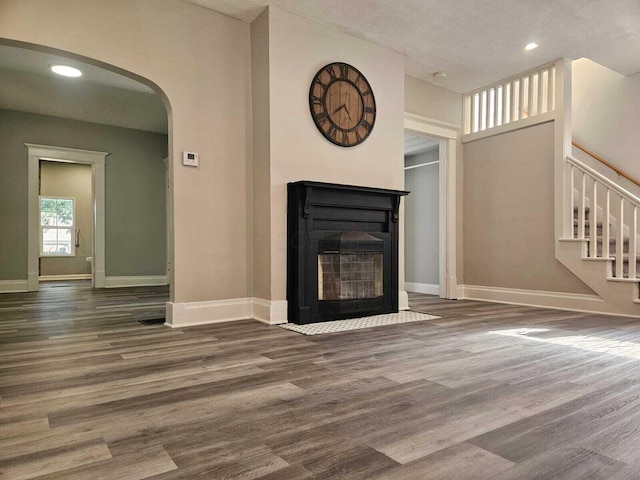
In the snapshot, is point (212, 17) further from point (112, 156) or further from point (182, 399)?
point (112, 156)

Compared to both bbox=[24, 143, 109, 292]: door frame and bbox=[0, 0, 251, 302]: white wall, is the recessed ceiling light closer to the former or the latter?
bbox=[0, 0, 251, 302]: white wall

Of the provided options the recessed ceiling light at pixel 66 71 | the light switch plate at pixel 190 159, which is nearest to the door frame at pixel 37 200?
the recessed ceiling light at pixel 66 71

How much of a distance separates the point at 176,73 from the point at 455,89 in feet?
11.4

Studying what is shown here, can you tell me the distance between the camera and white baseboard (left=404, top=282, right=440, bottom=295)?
5926 millimetres

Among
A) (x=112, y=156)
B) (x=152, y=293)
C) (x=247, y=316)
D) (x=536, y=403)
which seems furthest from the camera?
(x=112, y=156)

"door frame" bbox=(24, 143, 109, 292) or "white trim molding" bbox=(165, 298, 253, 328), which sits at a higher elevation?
"door frame" bbox=(24, 143, 109, 292)

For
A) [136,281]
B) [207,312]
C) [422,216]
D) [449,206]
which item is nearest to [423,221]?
[422,216]

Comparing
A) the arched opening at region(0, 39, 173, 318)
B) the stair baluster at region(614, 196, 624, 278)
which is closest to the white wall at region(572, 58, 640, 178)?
the stair baluster at region(614, 196, 624, 278)

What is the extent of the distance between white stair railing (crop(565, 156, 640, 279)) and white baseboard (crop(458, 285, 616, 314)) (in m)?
0.35

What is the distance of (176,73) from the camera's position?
11.1ft

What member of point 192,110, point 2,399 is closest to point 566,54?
point 192,110

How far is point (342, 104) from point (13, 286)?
5.39 m

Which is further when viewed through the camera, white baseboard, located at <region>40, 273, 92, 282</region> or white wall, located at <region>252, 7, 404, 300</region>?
white baseboard, located at <region>40, 273, 92, 282</region>

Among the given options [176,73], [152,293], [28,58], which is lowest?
[152,293]
